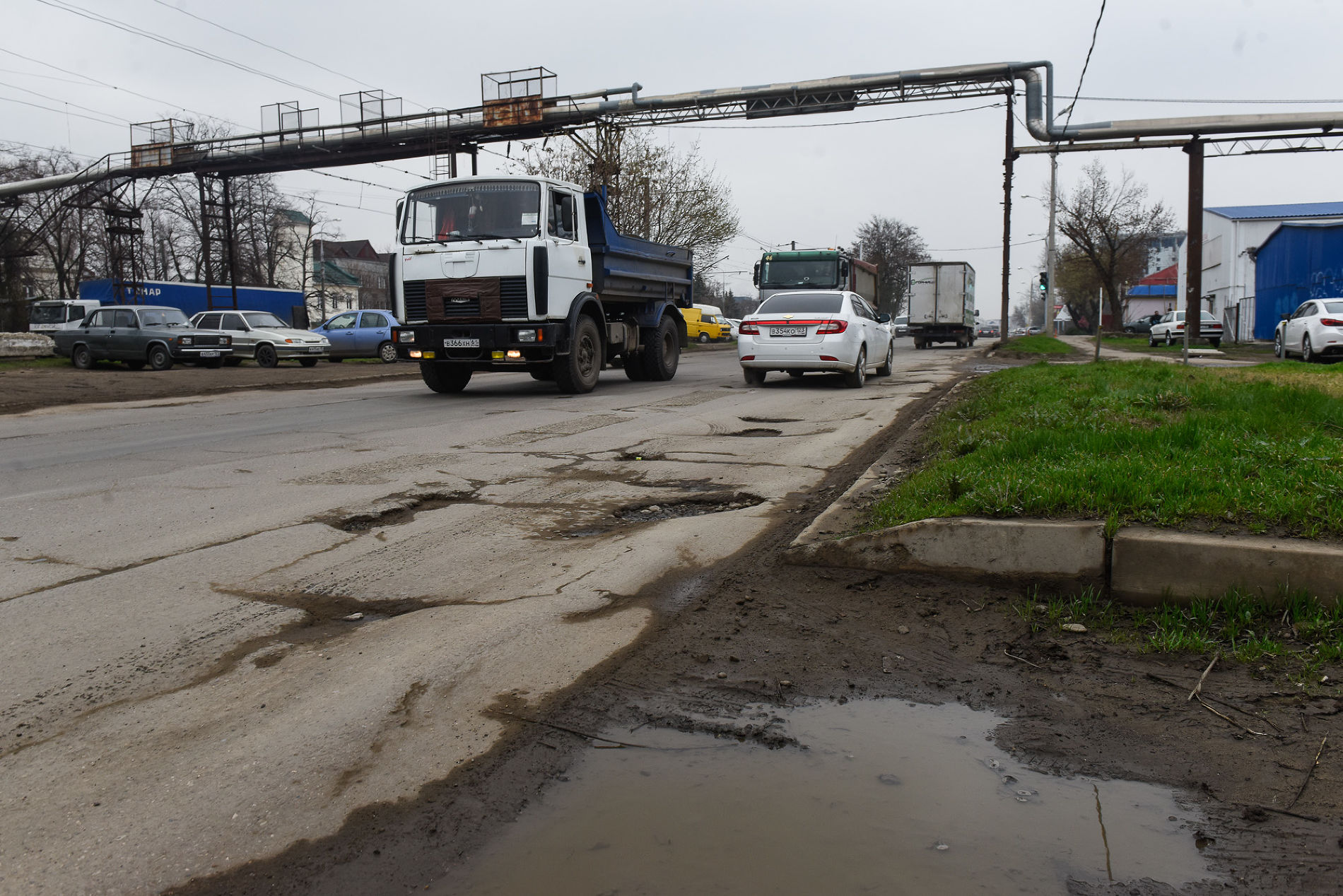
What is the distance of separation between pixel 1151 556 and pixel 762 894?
2.52m

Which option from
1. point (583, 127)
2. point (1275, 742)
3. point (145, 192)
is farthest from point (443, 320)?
point (145, 192)

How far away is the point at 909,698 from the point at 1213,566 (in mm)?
1500

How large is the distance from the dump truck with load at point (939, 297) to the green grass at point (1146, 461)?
1128 inches

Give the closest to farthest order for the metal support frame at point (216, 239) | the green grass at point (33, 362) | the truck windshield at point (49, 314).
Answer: the green grass at point (33, 362) < the truck windshield at point (49, 314) < the metal support frame at point (216, 239)

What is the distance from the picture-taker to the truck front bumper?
42.2ft

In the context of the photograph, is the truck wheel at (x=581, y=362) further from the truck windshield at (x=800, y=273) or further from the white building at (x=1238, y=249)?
the white building at (x=1238, y=249)

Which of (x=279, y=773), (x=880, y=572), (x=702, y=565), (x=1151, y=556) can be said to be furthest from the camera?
(x=702, y=565)

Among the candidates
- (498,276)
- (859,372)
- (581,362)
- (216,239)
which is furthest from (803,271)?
(216,239)

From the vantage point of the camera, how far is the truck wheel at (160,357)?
22391 mm

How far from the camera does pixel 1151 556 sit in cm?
384

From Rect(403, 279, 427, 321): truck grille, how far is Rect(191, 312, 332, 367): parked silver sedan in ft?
42.2

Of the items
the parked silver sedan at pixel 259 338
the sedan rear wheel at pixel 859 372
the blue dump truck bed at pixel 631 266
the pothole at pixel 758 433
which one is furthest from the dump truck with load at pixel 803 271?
the pothole at pixel 758 433

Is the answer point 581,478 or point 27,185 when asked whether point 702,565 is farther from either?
point 27,185

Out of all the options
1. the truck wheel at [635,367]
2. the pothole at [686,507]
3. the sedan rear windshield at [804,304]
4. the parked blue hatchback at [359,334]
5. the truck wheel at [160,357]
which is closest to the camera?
the pothole at [686,507]
